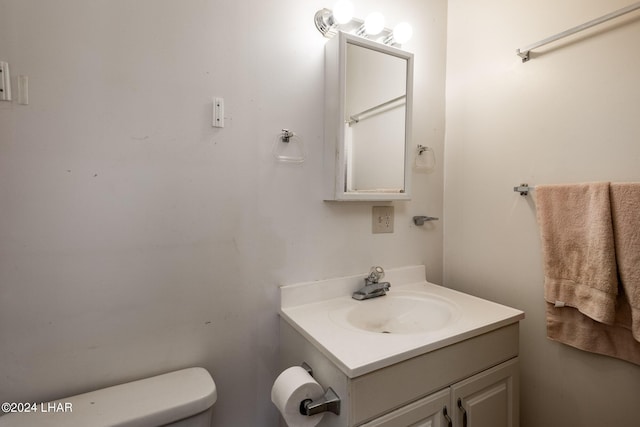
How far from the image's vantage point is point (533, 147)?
123 centimetres

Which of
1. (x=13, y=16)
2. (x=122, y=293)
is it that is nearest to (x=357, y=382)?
(x=122, y=293)

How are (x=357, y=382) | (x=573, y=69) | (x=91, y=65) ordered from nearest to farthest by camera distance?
(x=357, y=382)
(x=91, y=65)
(x=573, y=69)

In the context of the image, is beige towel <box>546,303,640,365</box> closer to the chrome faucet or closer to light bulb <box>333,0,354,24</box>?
the chrome faucet

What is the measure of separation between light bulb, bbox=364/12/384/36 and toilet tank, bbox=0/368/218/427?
57.2 inches

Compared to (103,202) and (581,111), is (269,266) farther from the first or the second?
(581,111)

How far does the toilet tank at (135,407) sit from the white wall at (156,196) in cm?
7

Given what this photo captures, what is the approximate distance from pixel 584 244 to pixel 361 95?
0.99m

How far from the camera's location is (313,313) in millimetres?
1123

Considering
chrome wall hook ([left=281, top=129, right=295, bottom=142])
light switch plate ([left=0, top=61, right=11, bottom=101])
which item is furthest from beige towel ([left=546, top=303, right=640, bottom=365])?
light switch plate ([left=0, top=61, right=11, bottom=101])

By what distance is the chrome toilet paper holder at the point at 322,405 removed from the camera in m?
0.79

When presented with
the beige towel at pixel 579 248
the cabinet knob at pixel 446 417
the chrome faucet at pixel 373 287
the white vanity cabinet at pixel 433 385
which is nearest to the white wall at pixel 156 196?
the chrome faucet at pixel 373 287

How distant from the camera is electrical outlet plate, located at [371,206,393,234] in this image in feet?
4.58

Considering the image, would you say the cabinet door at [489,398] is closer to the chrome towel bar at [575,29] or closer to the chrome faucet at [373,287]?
the chrome faucet at [373,287]

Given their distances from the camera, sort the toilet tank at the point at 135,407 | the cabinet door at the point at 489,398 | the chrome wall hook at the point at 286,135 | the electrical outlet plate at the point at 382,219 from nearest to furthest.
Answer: the toilet tank at the point at 135,407
the cabinet door at the point at 489,398
the chrome wall hook at the point at 286,135
the electrical outlet plate at the point at 382,219
